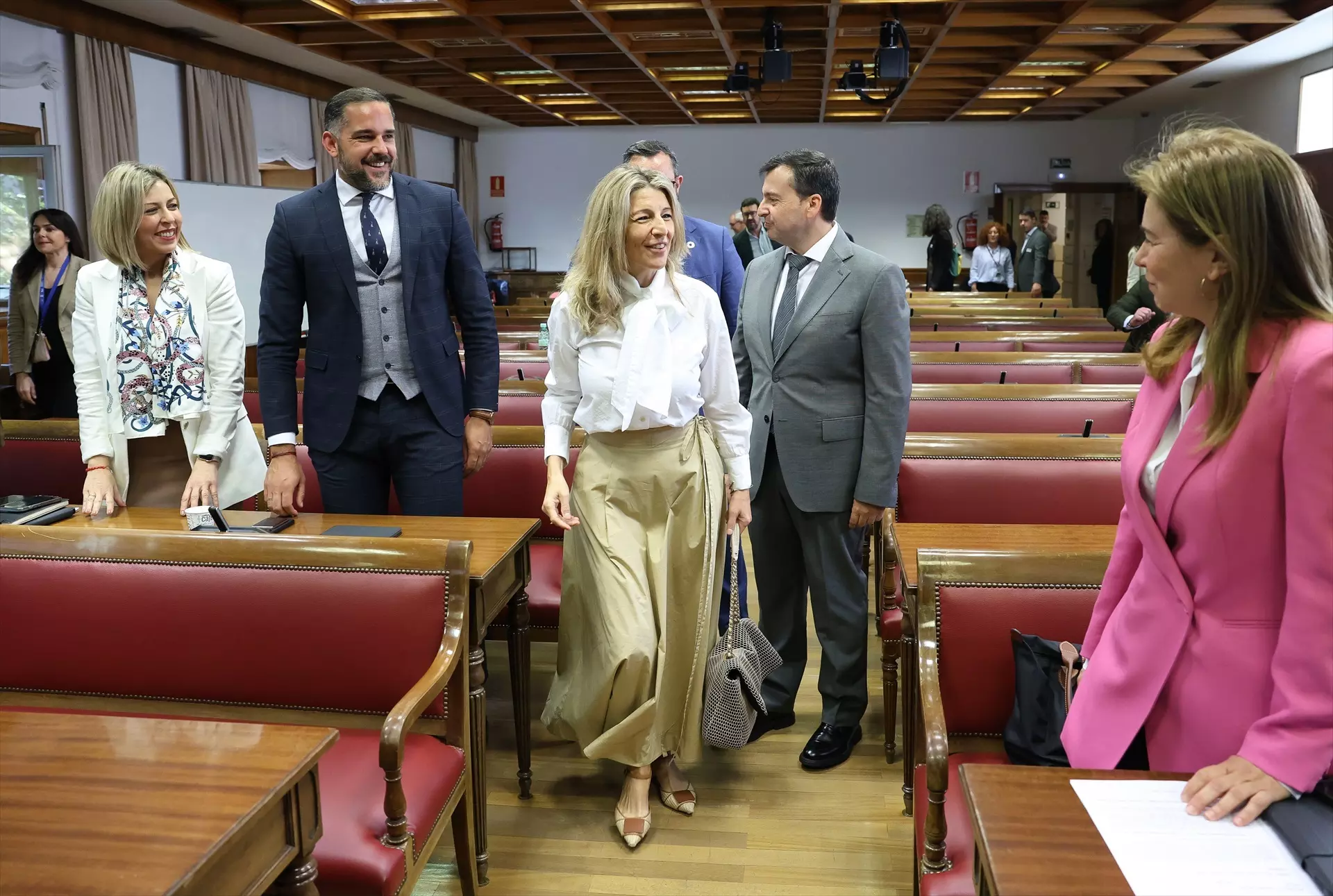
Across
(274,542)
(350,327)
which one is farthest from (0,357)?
(274,542)

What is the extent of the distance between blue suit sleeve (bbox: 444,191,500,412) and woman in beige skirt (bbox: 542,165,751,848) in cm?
25

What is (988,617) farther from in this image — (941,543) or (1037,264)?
(1037,264)

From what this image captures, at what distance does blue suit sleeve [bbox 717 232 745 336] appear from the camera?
3414 millimetres

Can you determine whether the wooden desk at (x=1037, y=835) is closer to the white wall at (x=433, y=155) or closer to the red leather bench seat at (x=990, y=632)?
the red leather bench seat at (x=990, y=632)

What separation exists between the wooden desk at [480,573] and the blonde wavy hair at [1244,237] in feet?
4.48

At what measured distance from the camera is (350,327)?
95.8 inches

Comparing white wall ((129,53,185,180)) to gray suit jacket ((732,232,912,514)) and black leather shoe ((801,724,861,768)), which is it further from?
black leather shoe ((801,724,861,768))

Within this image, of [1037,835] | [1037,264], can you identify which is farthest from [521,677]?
[1037,264]

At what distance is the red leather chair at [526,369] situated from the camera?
16.0 feet

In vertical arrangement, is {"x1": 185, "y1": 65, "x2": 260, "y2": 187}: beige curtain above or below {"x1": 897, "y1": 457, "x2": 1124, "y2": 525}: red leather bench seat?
above

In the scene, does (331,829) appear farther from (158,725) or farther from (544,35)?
(544,35)

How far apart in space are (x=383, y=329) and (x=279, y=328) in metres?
0.27

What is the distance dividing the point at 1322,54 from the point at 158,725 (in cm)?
1131

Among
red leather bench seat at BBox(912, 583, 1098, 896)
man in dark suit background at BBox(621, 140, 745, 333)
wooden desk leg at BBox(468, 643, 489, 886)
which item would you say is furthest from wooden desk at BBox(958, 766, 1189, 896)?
man in dark suit background at BBox(621, 140, 745, 333)
